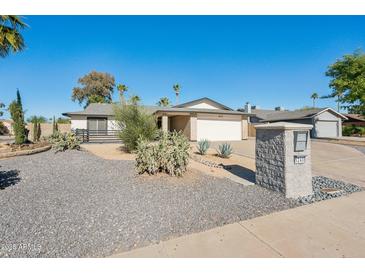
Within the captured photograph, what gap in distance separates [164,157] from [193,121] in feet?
41.1

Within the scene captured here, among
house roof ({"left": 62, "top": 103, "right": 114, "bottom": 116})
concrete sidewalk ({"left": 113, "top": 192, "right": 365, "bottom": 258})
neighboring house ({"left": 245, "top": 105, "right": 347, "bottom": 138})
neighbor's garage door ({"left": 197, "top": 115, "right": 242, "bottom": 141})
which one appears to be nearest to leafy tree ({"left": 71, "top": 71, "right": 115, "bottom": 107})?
house roof ({"left": 62, "top": 103, "right": 114, "bottom": 116})

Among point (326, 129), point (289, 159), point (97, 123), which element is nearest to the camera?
point (289, 159)

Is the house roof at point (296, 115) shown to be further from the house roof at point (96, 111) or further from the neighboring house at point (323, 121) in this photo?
the house roof at point (96, 111)

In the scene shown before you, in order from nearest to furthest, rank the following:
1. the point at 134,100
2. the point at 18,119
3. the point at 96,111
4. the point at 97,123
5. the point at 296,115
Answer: the point at 134,100
the point at 18,119
the point at 97,123
the point at 96,111
the point at 296,115

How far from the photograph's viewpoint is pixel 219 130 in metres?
18.8

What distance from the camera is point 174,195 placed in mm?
4434

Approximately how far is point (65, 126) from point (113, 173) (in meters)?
19.2

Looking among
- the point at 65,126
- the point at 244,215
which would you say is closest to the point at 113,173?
the point at 244,215

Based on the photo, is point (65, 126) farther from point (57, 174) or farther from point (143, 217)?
point (143, 217)

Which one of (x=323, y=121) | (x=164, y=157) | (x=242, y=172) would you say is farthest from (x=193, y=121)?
(x=323, y=121)

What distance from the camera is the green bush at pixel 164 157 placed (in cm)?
545

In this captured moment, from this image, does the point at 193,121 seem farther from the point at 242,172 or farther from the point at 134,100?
the point at 242,172
